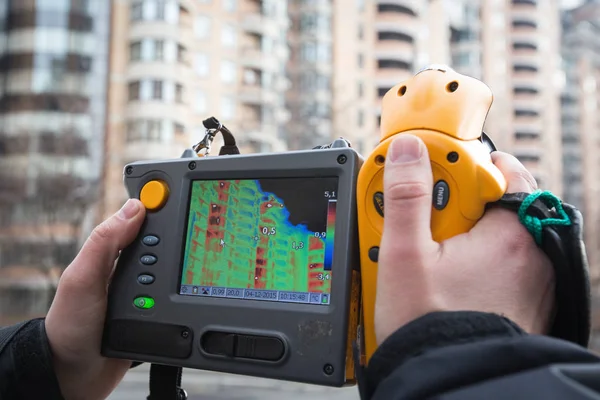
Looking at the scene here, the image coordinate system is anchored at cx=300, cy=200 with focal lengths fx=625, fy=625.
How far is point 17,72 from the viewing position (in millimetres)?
16766

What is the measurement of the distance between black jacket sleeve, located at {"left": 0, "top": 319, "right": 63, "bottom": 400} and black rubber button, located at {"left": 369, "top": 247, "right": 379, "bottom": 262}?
52 cm

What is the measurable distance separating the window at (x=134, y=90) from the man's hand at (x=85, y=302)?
16.8 meters

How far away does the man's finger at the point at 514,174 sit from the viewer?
72 centimetres

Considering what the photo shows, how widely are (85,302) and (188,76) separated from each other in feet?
56.9

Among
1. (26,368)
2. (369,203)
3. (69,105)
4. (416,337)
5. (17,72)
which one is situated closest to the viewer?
(416,337)

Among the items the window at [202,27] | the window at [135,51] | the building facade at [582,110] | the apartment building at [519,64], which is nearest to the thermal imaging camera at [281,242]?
the window at [135,51]

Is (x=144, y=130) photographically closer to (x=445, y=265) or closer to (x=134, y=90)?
(x=134, y=90)

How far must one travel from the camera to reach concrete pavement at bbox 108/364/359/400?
692cm

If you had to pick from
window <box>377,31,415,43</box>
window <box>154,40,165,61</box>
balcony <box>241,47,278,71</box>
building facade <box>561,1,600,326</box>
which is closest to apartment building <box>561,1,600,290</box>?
building facade <box>561,1,600,326</box>

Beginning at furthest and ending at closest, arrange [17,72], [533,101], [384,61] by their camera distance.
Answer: [533,101] < [384,61] < [17,72]

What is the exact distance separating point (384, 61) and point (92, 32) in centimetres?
1129

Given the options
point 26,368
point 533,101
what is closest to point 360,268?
point 26,368

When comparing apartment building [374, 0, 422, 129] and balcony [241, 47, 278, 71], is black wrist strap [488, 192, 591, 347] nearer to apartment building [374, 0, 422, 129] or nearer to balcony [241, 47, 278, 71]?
balcony [241, 47, 278, 71]

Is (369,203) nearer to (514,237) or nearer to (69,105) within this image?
(514,237)
